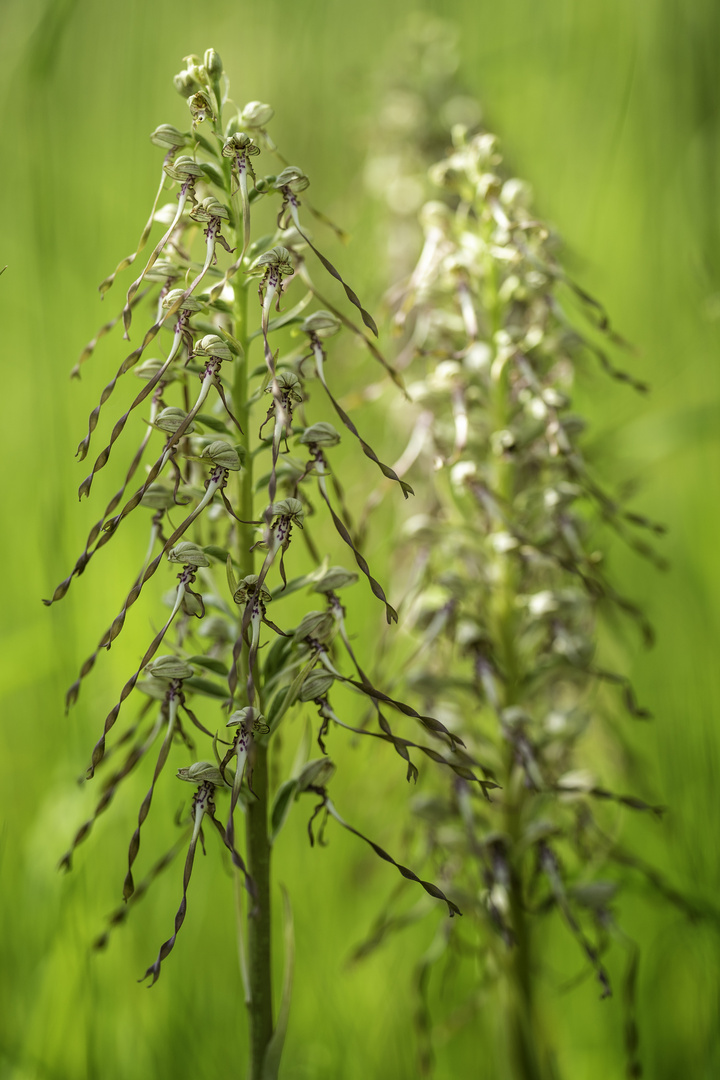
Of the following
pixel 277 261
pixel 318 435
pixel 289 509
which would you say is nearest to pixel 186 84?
pixel 277 261

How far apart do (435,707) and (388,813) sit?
85 cm

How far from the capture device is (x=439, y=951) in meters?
1.73

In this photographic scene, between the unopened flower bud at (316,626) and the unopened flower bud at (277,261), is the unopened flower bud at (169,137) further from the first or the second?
the unopened flower bud at (316,626)

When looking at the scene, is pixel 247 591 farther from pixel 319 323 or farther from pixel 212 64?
pixel 212 64

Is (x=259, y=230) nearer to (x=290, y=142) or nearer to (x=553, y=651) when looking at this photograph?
(x=290, y=142)

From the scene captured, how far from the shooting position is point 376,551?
2852 mm

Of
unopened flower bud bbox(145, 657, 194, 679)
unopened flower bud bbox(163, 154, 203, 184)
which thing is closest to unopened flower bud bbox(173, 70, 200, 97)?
unopened flower bud bbox(163, 154, 203, 184)

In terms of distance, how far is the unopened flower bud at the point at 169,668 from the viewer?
3.87 feet

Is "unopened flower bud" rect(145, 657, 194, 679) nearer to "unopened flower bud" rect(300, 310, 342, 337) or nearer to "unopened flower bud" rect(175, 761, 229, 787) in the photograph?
"unopened flower bud" rect(175, 761, 229, 787)

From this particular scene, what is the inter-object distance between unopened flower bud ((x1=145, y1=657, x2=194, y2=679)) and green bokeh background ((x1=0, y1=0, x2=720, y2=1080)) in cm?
86

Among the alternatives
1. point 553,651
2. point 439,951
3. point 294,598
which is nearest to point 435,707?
point 553,651

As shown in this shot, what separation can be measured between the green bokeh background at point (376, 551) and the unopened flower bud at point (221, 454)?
3.10ft

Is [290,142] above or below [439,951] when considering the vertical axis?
above

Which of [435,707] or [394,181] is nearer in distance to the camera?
[435,707]
